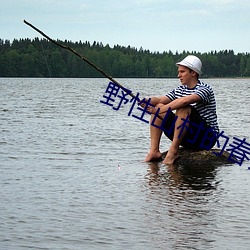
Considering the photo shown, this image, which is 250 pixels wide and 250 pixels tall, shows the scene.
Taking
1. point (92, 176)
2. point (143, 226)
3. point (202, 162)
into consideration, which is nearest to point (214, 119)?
point (202, 162)

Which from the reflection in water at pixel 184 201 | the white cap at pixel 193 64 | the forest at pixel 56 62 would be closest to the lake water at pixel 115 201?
the reflection in water at pixel 184 201

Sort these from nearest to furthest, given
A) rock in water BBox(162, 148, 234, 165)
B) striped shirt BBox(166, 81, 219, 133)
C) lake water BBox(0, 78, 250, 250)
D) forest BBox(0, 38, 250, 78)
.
→ lake water BBox(0, 78, 250, 250), striped shirt BBox(166, 81, 219, 133), rock in water BBox(162, 148, 234, 165), forest BBox(0, 38, 250, 78)

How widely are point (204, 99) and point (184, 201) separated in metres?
2.34

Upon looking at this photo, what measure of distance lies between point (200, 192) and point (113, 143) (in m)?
5.55

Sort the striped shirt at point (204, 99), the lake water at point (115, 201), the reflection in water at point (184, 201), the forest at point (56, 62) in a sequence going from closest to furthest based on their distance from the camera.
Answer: the lake water at point (115, 201) < the reflection in water at point (184, 201) < the striped shirt at point (204, 99) < the forest at point (56, 62)

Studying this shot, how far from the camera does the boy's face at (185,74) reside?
8891 mm

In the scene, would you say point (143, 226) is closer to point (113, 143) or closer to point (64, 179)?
point (64, 179)

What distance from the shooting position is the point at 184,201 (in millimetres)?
6715

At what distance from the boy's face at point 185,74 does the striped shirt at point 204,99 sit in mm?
119

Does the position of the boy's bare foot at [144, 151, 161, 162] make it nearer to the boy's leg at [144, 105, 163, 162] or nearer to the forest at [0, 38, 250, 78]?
the boy's leg at [144, 105, 163, 162]

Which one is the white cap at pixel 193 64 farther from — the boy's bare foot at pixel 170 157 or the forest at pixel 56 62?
the forest at pixel 56 62

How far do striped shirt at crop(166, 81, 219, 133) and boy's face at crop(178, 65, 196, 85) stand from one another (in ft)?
0.39

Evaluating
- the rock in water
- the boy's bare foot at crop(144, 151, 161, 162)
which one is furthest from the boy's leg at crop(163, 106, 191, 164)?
the boy's bare foot at crop(144, 151, 161, 162)

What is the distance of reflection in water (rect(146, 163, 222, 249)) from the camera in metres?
5.43
